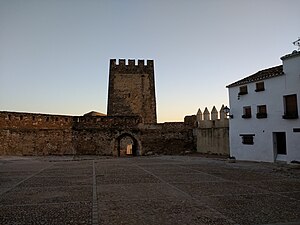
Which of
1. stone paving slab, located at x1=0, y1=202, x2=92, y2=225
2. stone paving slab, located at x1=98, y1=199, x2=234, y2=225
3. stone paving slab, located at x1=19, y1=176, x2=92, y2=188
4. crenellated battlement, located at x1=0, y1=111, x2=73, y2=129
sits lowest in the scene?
stone paving slab, located at x1=98, y1=199, x2=234, y2=225

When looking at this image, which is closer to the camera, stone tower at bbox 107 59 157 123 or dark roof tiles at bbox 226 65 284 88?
dark roof tiles at bbox 226 65 284 88

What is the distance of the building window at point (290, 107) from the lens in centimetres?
1396

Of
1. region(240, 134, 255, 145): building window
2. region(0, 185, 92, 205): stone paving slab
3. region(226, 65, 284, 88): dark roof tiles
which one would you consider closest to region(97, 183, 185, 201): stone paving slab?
region(0, 185, 92, 205): stone paving slab

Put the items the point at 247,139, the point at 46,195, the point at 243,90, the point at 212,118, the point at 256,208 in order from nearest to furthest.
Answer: the point at 256,208
the point at 46,195
the point at 247,139
the point at 243,90
the point at 212,118

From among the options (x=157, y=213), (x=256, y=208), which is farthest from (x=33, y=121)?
(x=256, y=208)

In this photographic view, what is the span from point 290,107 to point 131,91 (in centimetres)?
1994

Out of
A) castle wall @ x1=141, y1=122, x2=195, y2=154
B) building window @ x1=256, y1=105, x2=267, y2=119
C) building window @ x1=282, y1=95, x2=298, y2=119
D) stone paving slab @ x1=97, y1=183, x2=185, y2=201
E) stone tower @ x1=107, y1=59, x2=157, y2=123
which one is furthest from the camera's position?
stone tower @ x1=107, y1=59, x2=157, y2=123

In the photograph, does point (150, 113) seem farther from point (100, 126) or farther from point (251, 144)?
point (251, 144)

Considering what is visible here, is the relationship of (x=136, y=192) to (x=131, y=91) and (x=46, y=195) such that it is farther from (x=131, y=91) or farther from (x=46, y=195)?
(x=131, y=91)

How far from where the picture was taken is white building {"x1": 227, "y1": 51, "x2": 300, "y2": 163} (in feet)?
46.1

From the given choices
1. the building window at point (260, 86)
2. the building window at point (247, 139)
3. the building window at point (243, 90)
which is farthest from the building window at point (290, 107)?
the building window at point (243, 90)

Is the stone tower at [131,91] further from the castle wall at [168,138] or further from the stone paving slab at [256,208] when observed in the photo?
the stone paving slab at [256,208]

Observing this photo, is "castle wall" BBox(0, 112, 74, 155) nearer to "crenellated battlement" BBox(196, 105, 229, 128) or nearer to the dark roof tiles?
"crenellated battlement" BBox(196, 105, 229, 128)

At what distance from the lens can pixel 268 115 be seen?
15.5 metres
